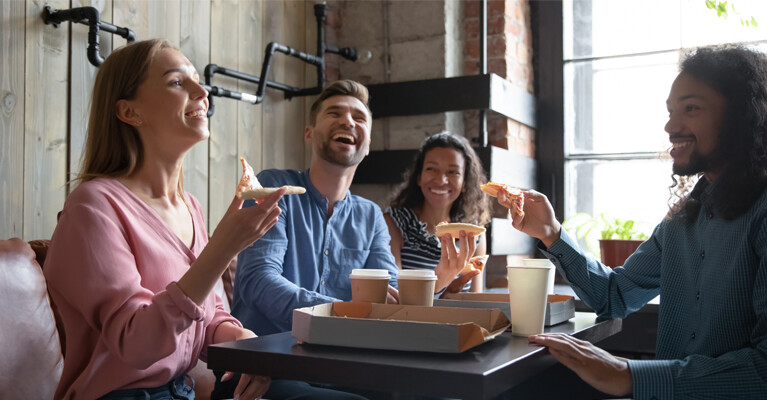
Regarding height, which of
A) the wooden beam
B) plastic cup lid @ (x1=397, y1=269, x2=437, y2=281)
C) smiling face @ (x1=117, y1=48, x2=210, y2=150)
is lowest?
plastic cup lid @ (x1=397, y1=269, x2=437, y2=281)

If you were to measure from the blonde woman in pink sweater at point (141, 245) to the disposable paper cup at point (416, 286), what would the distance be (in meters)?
0.31

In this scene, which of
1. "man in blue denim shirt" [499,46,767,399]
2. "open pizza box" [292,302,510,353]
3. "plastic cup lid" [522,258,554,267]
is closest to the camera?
"open pizza box" [292,302,510,353]

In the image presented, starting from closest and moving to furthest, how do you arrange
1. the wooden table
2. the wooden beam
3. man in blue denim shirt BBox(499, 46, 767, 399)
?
the wooden table
man in blue denim shirt BBox(499, 46, 767, 399)
the wooden beam

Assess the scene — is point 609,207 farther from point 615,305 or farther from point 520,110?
point 615,305

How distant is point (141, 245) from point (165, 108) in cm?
32

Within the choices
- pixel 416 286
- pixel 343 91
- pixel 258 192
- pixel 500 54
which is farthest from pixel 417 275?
pixel 500 54

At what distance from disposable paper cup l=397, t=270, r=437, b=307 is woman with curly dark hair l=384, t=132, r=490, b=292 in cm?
135

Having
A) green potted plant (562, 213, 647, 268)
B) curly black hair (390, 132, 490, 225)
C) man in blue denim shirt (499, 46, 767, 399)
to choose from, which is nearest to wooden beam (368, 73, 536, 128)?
curly black hair (390, 132, 490, 225)

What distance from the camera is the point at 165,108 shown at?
1.64m

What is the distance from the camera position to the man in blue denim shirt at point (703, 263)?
1347 millimetres

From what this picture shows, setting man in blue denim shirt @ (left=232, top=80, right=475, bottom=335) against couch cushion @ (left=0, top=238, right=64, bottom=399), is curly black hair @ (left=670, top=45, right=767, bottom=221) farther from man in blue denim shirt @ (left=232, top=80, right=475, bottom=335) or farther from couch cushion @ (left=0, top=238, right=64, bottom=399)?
couch cushion @ (left=0, top=238, right=64, bottom=399)

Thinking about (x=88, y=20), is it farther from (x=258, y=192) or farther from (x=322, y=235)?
(x=258, y=192)

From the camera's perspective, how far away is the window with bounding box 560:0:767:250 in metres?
3.24

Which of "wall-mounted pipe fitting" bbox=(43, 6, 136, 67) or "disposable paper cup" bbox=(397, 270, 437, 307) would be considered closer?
"disposable paper cup" bbox=(397, 270, 437, 307)
